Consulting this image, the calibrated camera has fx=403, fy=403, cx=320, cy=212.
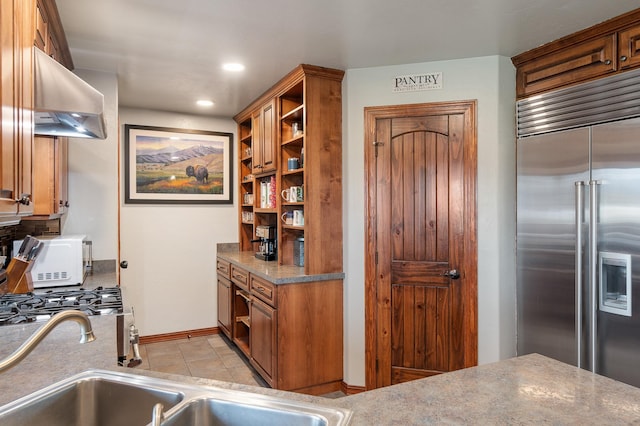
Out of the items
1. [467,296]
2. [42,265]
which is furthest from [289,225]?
[42,265]

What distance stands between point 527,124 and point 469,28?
82cm

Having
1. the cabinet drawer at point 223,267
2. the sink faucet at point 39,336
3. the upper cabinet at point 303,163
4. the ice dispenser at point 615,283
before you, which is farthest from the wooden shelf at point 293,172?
the sink faucet at point 39,336

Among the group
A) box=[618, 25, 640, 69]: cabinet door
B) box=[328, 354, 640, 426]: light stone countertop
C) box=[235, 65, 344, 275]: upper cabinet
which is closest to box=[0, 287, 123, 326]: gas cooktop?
box=[235, 65, 344, 275]: upper cabinet

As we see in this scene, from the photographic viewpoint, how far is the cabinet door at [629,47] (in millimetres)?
2200

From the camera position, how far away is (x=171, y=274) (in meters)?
4.45

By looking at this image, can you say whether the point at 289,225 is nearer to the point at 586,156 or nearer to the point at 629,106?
the point at 586,156

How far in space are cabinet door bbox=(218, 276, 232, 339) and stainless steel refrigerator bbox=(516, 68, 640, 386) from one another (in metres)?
2.72

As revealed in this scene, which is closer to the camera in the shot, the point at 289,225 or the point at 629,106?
the point at 629,106

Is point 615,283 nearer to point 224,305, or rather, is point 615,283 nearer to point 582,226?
point 582,226

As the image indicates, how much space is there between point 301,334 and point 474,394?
2.02m

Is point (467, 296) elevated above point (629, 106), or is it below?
below

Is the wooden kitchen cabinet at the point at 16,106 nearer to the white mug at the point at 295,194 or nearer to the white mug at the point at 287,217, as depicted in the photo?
the white mug at the point at 295,194

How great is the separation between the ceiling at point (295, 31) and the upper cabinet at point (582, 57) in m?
0.07

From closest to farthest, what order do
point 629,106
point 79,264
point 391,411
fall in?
point 391,411, point 629,106, point 79,264
